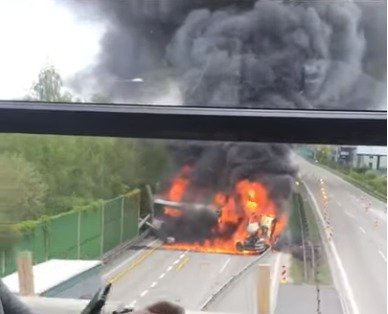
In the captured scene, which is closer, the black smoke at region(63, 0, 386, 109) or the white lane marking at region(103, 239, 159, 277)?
the black smoke at region(63, 0, 386, 109)

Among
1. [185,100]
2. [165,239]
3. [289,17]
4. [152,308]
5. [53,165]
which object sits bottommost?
[152,308]

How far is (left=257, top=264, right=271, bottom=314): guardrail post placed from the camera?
170 cm

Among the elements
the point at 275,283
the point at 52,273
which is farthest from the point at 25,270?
the point at 275,283

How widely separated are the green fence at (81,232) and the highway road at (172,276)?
0.18ft

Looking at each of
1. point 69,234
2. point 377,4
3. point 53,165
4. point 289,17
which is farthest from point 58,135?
point 377,4

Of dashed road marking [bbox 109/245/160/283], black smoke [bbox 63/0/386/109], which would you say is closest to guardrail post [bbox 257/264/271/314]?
dashed road marking [bbox 109/245/160/283]

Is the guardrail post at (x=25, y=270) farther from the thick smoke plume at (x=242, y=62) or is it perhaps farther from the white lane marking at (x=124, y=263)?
the thick smoke plume at (x=242, y=62)

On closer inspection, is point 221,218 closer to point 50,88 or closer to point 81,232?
point 81,232

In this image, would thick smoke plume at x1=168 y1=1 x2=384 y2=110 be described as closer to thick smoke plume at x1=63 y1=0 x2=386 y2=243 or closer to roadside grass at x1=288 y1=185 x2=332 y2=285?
thick smoke plume at x1=63 y1=0 x2=386 y2=243

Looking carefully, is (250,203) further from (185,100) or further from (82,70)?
(82,70)

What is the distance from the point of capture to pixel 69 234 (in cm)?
178

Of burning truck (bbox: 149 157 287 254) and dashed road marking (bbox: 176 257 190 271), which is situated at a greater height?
burning truck (bbox: 149 157 287 254)

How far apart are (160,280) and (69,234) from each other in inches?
9.2

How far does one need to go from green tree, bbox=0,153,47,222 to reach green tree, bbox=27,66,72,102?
15cm
